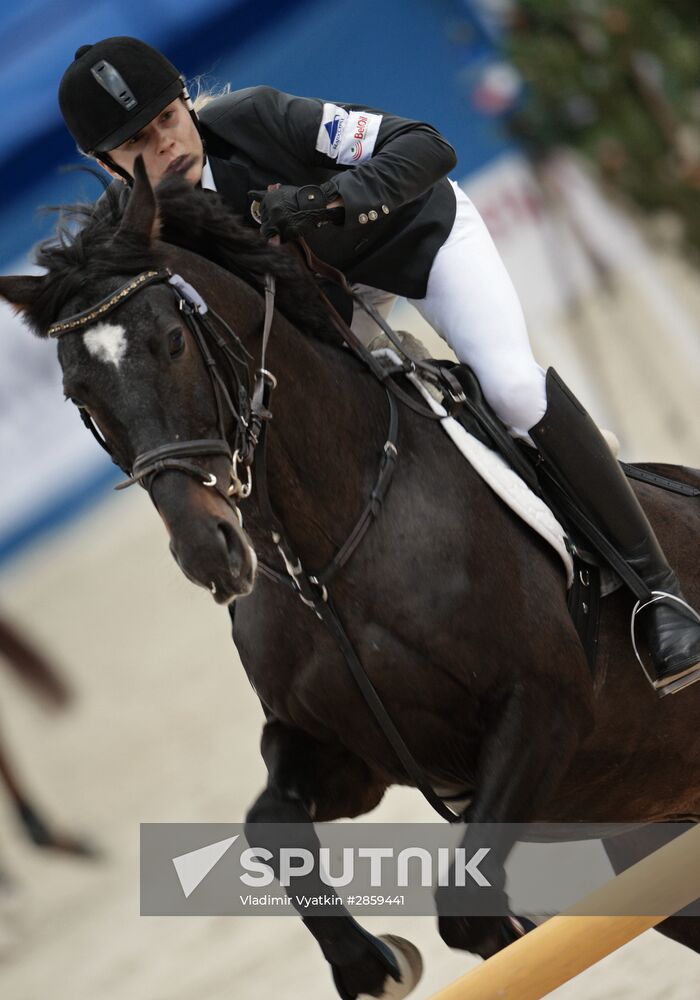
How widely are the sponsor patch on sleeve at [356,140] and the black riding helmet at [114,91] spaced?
13.7 inches

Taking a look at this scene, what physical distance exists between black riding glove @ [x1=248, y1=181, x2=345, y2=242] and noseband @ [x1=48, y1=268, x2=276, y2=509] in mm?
205

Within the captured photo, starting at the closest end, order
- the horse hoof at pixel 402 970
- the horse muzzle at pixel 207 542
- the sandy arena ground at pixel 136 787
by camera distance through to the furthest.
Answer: the horse muzzle at pixel 207 542 < the horse hoof at pixel 402 970 < the sandy arena ground at pixel 136 787

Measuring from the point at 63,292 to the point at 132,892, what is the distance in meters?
4.23

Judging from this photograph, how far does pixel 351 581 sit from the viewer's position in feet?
8.14

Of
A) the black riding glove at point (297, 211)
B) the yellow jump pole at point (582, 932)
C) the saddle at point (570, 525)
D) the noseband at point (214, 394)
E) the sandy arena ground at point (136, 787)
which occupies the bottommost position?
the sandy arena ground at point (136, 787)

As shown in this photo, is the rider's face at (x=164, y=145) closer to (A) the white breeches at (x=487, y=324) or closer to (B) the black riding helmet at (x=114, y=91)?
(B) the black riding helmet at (x=114, y=91)

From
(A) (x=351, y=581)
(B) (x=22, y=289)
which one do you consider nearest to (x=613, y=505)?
(A) (x=351, y=581)

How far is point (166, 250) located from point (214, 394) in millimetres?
297

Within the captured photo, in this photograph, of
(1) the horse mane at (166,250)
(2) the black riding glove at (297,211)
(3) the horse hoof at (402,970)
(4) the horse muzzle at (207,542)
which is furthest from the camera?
(3) the horse hoof at (402,970)

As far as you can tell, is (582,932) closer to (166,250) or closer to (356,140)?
(166,250)

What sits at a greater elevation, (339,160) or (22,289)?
(22,289)

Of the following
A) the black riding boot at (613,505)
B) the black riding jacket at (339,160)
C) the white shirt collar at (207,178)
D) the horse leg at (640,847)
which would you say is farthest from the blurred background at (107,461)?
the white shirt collar at (207,178)

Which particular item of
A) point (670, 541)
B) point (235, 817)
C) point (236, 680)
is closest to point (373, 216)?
point (670, 541)

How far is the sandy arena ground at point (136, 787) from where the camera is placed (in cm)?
444
